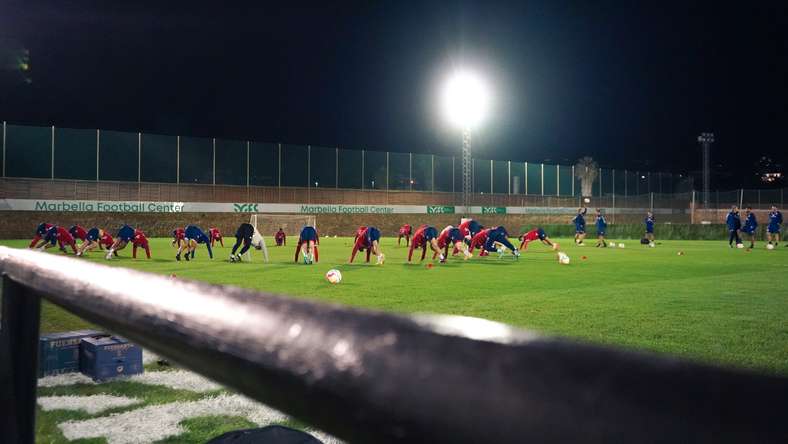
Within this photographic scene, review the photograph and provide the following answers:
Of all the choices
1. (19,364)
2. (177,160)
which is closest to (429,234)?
(19,364)

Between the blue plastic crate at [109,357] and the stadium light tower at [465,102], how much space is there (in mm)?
37353

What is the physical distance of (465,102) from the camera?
42.0m

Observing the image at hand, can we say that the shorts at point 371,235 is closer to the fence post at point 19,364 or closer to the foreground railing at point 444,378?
the fence post at point 19,364

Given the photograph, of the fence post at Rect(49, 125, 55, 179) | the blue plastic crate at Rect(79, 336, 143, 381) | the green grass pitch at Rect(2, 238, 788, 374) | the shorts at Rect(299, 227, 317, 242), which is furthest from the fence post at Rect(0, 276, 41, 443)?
the fence post at Rect(49, 125, 55, 179)

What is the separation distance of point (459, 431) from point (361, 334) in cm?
12

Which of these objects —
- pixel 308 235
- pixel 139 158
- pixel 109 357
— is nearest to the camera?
pixel 109 357

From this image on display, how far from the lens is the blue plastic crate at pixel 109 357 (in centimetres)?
467

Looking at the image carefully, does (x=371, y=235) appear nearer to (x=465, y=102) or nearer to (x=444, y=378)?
(x=444, y=378)

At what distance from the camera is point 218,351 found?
63 centimetres

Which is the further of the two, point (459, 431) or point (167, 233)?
point (167, 233)

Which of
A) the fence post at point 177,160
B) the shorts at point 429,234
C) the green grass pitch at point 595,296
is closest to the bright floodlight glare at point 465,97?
the fence post at point 177,160

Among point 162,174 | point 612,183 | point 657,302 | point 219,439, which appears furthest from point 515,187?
point 219,439

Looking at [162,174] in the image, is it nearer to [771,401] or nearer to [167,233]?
[167,233]

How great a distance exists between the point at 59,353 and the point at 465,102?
3884 centimetres
